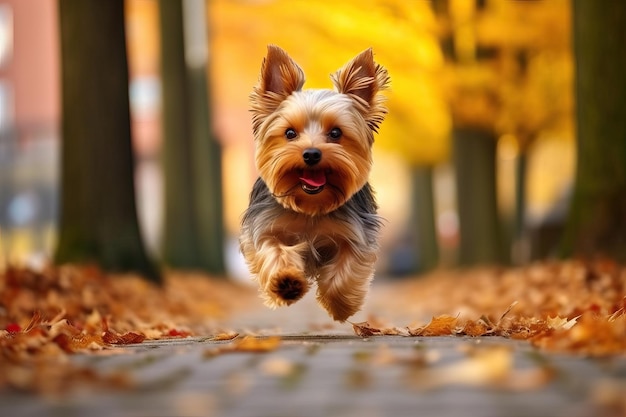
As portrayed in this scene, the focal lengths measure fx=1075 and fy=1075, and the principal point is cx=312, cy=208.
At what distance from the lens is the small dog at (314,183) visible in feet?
22.7

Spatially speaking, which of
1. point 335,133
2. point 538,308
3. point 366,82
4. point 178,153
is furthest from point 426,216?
point 335,133

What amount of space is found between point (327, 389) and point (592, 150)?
8.66 meters

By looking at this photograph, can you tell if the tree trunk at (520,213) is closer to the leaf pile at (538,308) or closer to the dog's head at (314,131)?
the leaf pile at (538,308)

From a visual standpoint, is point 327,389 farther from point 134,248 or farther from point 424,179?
point 424,179

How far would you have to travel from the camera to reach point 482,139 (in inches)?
786

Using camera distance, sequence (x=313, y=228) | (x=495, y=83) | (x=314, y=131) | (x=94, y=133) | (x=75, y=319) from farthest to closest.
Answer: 1. (x=495, y=83)
2. (x=94, y=133)
3. (x=75, y=319)
4. (x=313, y=228)
5. (x=314, y=131)

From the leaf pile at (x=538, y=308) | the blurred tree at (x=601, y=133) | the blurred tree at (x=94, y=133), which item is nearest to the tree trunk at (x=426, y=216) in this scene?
the leaf pile at (x=538, y=308)

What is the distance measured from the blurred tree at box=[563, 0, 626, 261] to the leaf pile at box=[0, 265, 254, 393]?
432 centimetres

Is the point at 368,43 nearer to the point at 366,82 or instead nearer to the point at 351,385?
the point at 366,82

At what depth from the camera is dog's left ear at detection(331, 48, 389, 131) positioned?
7414 mm

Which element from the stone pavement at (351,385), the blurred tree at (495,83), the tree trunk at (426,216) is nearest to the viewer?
the stone pavement at (351,385)

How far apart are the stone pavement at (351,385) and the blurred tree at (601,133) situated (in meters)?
6.84

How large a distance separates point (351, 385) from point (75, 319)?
483 cm

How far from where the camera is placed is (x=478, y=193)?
66.2ft
